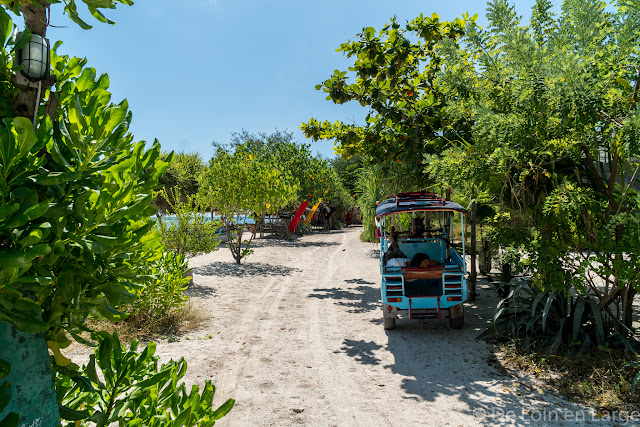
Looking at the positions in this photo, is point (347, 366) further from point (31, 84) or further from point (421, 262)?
point (31, 84)

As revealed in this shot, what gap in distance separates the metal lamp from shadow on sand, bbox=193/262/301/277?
1214 centimetres

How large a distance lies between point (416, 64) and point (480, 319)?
6043mm

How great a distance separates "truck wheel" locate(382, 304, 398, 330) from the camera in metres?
7.29

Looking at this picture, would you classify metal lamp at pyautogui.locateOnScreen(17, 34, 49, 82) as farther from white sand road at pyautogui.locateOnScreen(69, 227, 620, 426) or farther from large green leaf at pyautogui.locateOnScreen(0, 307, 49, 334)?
white sand road at pyautogui.locateOnScreen(69, 227, 620, 426)

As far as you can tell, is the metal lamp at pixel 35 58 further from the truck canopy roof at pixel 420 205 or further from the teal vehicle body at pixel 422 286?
the truck canopy roof at pixel 420 205

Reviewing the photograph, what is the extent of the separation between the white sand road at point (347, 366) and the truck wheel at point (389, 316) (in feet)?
0.45

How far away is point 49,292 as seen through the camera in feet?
4.28

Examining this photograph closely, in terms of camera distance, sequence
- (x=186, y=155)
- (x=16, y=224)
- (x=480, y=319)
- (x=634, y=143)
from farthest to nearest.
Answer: (x=186, y=155)
(x=480, y=319)
(x=634, y=143)
(x=16, y=224)

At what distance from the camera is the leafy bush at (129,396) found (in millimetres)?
1460

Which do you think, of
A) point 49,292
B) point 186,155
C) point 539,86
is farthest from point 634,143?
point 186,155

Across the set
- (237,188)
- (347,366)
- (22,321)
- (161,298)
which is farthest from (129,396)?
(237,188)

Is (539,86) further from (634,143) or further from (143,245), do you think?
(143,245)

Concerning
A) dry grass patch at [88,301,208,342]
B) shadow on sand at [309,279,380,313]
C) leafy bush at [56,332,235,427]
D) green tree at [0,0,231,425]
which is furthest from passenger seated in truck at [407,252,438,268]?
green tree at [0,0,231,425]

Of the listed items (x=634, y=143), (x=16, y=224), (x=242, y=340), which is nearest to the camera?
(x=16, y=224)
